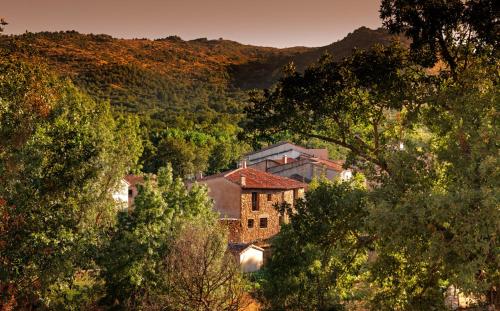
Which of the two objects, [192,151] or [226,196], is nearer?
[226,196]

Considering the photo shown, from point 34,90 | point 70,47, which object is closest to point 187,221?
point 34,90

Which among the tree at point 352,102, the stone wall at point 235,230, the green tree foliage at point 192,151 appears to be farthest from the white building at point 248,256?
the green tree foliage at point 192,151

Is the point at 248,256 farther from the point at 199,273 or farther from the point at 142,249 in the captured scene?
the point at 199,273

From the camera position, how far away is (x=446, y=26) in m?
17.2

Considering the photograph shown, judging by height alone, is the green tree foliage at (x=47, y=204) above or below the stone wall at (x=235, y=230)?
above

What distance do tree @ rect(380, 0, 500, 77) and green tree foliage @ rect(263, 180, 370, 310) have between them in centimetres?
511

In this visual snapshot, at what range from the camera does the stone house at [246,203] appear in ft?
176

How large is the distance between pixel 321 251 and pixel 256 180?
109ft

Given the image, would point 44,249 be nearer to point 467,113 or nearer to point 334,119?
point 334,119

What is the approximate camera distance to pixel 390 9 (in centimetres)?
1802

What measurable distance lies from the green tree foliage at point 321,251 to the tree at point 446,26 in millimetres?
5105

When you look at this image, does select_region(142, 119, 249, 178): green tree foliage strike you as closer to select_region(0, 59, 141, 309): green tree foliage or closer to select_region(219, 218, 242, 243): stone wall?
select_region(219, 218, 242, 243): stone wall

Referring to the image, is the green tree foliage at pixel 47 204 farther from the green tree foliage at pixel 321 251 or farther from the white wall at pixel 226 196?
the white wall at pixel 226 196

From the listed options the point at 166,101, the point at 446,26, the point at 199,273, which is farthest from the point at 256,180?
the point at 166,101
